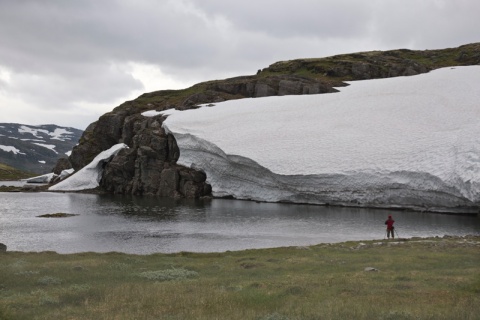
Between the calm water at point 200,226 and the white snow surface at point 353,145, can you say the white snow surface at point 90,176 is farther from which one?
the calm water at point 200,226

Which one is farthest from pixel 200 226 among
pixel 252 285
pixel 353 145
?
pixel 353 145

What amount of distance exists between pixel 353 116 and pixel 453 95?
21883mm

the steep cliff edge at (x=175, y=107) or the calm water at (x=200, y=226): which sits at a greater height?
the steep cliff edge at (x=175, y=107)

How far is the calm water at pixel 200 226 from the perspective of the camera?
47.6 meters

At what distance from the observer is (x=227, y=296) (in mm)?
19312

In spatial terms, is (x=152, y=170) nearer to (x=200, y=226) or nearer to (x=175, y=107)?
(x=175, y=107)

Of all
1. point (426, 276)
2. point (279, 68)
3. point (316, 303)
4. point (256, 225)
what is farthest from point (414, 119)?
point (279, 68)

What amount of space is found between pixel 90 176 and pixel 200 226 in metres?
76.9

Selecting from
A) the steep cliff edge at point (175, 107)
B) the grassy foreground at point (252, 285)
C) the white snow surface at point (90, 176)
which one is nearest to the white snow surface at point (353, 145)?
the steep cliff edge at point (175, 107)

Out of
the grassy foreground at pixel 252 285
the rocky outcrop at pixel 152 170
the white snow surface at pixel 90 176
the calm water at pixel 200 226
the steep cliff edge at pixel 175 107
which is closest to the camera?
the grassy foreground at pixel 252 285

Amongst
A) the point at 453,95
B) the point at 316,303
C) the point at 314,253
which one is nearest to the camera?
the point at 316,303

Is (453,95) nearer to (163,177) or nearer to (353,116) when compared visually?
(353,116)

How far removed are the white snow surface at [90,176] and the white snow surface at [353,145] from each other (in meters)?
21.1

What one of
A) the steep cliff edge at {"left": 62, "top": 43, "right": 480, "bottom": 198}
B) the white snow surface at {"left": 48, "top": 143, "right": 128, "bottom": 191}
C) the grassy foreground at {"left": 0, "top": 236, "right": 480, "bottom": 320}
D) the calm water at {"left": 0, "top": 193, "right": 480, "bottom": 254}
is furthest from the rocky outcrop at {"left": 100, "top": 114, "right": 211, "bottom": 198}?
the grassy foreground at {"left": 0, "top": 236, "right": 480, "bottom": 320}
